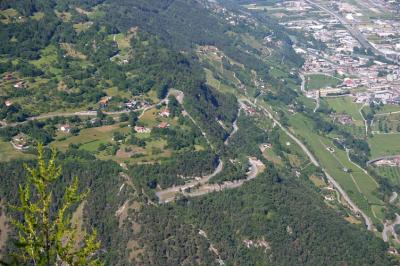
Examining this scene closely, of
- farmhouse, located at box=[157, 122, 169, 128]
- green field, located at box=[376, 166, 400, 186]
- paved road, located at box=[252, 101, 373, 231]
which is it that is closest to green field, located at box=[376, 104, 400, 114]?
green field, located at box=[376, 166, 400, 186]

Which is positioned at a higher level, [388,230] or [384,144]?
[388,230]

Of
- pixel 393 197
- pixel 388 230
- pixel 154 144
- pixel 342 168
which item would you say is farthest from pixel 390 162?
pixel 154 144

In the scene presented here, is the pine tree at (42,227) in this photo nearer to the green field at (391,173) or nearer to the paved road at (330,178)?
the paved road at (330,178)

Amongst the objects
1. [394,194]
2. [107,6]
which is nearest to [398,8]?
[107,6]

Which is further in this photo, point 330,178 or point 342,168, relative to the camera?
point 342,168

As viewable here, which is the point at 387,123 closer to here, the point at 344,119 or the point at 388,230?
the point at 344,119

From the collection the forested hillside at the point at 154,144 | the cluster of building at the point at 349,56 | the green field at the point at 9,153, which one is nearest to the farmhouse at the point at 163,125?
the forested hillside at the point at 154,144
